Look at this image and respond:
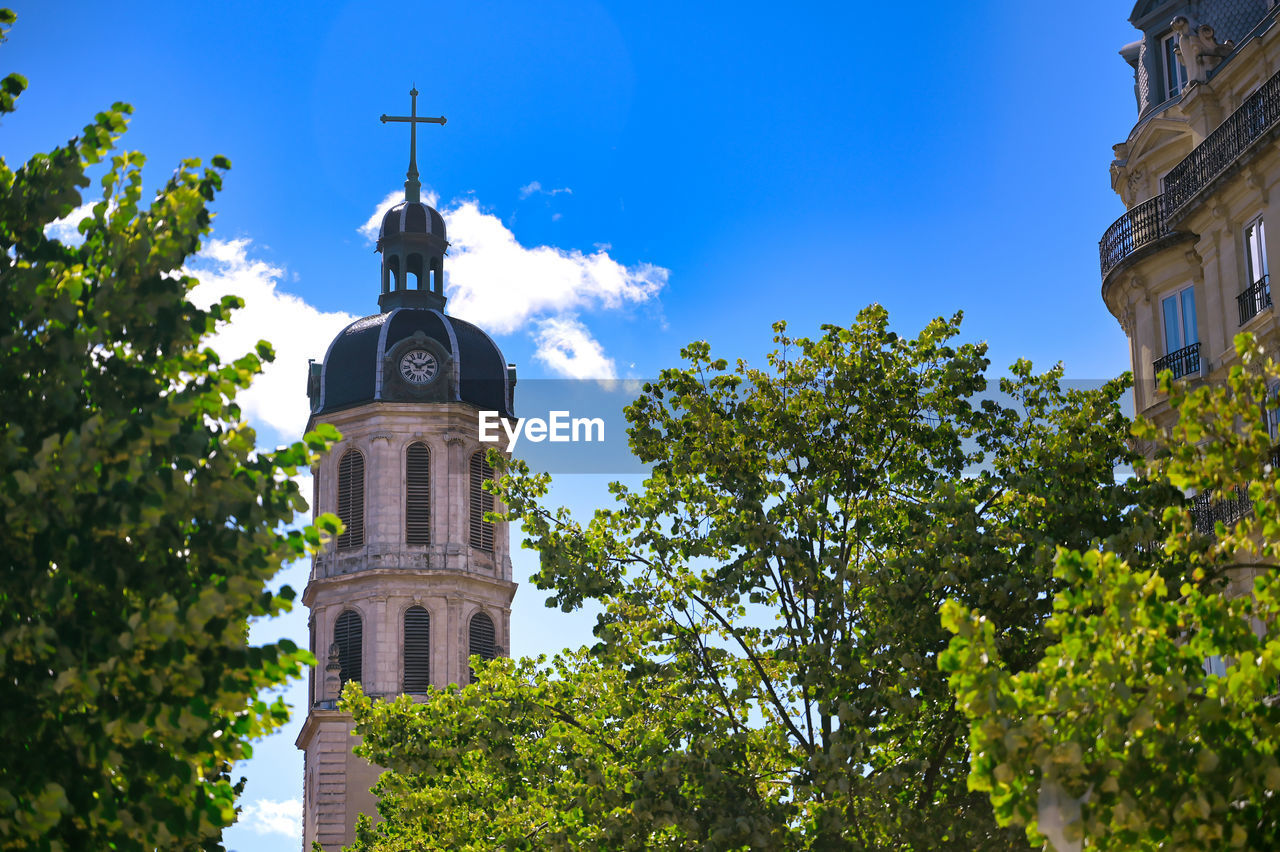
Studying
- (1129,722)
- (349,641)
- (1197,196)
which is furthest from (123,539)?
(349,641)

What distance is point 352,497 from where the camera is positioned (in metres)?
75.9

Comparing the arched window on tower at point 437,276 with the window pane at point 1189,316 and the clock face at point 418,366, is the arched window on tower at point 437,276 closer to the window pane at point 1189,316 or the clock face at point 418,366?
the clock face at point 418,366

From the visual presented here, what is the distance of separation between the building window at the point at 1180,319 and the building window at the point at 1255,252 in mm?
2336

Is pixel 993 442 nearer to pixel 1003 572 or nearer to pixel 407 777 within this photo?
pixel 1003 572

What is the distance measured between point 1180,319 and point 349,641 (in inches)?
1896

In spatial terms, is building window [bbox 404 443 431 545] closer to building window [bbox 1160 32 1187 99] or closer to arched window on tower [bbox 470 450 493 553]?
arched window on tower [bbox 470 450 493 553]

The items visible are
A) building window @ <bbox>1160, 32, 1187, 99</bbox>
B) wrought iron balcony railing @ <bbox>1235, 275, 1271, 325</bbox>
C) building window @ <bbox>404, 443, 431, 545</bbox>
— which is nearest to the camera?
wrought iron balcony railing @ <bbox>1235, 275, 1271, 325</bbox>

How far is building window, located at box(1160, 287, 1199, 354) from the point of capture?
3247cm

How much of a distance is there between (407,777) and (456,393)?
49.6 meters

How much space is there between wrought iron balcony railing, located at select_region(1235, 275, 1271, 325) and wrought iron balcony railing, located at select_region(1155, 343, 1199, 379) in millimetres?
1856

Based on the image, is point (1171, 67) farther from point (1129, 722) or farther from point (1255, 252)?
point (1129, 722)

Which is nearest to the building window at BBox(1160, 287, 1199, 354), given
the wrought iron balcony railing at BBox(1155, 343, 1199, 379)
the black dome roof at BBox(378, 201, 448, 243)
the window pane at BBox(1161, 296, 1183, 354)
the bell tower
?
the window pane at BBox(1161, 296, 1183, 354)

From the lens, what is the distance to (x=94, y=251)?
43.0 feet

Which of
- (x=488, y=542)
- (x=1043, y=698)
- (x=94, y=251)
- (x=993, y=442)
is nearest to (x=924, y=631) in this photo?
(x=993, y=442)
